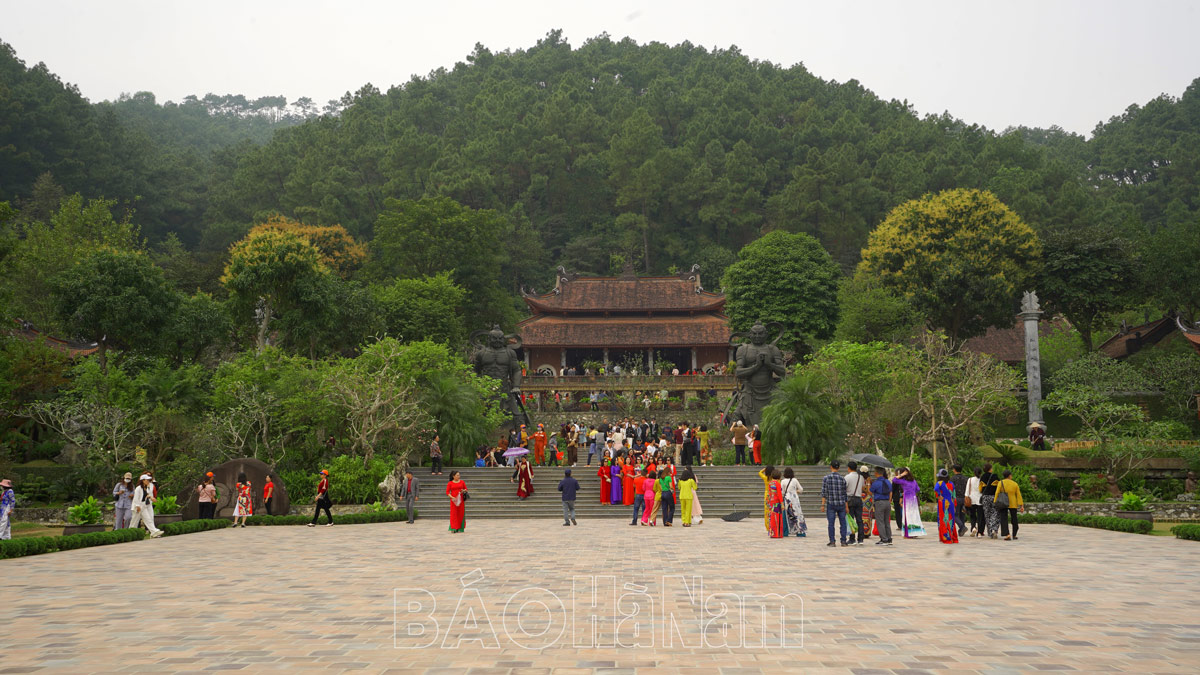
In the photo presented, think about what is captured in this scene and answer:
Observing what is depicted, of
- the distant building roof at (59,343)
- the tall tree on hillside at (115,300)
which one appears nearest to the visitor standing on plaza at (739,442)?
the tall tree on hillside at (115,300)

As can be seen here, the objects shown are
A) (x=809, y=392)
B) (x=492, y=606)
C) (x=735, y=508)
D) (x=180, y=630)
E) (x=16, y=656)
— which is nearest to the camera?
(x=16, y=656)

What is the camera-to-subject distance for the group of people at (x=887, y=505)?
45.5 feet

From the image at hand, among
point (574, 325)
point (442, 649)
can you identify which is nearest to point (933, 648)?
point (442, 649)

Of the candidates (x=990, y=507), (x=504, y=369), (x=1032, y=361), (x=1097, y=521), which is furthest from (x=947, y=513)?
(x=1032, y=361)

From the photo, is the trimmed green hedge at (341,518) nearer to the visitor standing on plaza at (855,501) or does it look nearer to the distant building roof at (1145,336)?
the visitor standing on plaza at (855,501)

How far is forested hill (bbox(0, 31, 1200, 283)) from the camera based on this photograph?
57375 millimetres

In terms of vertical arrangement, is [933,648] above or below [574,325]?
below

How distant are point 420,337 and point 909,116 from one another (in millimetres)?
47229

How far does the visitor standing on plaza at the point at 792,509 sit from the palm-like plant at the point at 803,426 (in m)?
8.68

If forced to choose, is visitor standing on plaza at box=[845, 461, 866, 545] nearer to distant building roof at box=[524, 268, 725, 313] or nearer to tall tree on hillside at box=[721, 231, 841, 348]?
tall tree on hillside at box=[721, 231, 841, 348]

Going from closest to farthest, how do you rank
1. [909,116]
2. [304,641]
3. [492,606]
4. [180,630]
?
1. [304,641]
2. [180,630]
3. [492,606]
4. [909,116]

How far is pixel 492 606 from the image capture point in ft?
27.0

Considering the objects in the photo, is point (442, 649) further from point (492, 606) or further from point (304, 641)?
point (492, 606)

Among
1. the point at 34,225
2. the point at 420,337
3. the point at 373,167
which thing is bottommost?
the point at 420,337
